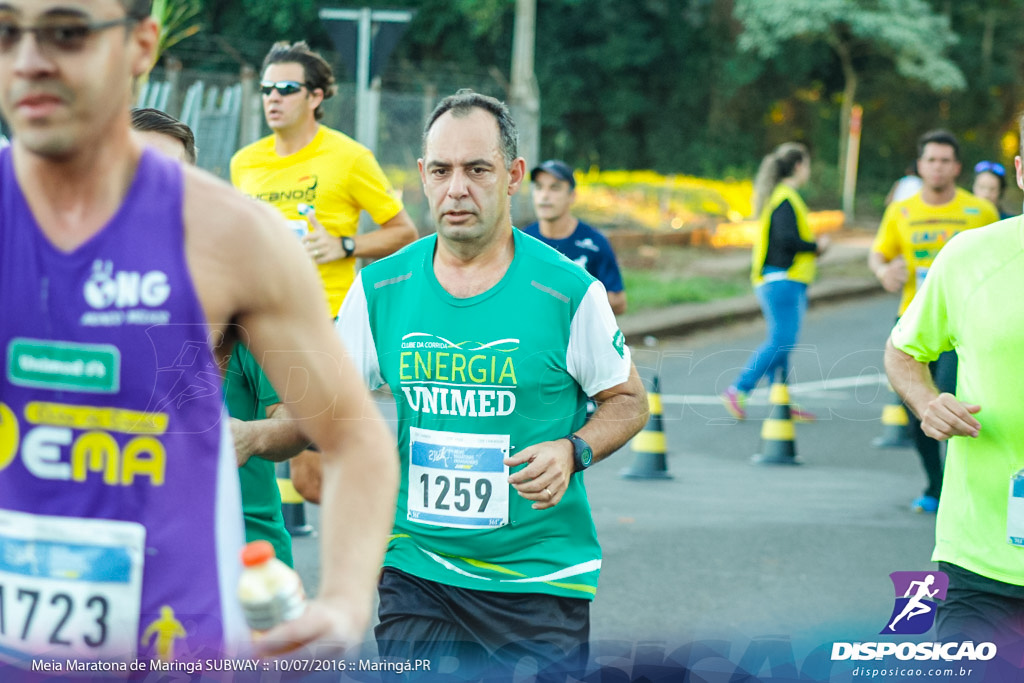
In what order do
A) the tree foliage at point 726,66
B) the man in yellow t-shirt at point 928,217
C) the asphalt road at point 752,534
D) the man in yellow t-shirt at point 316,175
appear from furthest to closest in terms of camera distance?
1. the tree foliage at point 726,66
2. the man in yellow t-shirt at point 928,217
3. the man in yellow t-shirt at point 316,175
4. the asphalt road at point 752,534

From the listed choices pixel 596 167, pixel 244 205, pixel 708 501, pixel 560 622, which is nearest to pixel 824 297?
pixel 708 501

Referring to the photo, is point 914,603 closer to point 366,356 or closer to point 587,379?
point 587,379

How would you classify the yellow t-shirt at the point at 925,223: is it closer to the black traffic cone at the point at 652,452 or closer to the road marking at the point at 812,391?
the black traffic cone at the point at 652,452

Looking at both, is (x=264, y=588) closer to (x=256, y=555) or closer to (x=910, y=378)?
(x=256, y=555)

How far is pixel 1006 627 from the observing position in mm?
3672

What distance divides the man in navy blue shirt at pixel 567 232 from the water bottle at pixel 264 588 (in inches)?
258

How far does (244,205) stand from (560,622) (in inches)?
80.2

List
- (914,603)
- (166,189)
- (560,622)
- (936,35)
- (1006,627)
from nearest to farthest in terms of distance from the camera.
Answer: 1. (166,189)
2. (1006,627)
3. (560,622)
4. (914,603)
5. (936,35)

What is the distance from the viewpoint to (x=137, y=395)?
2.15m

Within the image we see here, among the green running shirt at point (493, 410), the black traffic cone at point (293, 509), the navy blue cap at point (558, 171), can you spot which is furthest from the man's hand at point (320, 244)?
the green running shirt at point (493, 410)

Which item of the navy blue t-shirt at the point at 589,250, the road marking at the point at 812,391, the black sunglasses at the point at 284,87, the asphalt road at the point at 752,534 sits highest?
the black sunglasses at the point at 284,87

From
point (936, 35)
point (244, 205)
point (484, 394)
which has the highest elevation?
point (936, 35)

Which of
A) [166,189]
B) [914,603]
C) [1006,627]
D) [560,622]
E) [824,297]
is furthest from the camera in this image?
[824,297]

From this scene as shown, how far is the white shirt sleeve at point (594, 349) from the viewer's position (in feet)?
13.1
